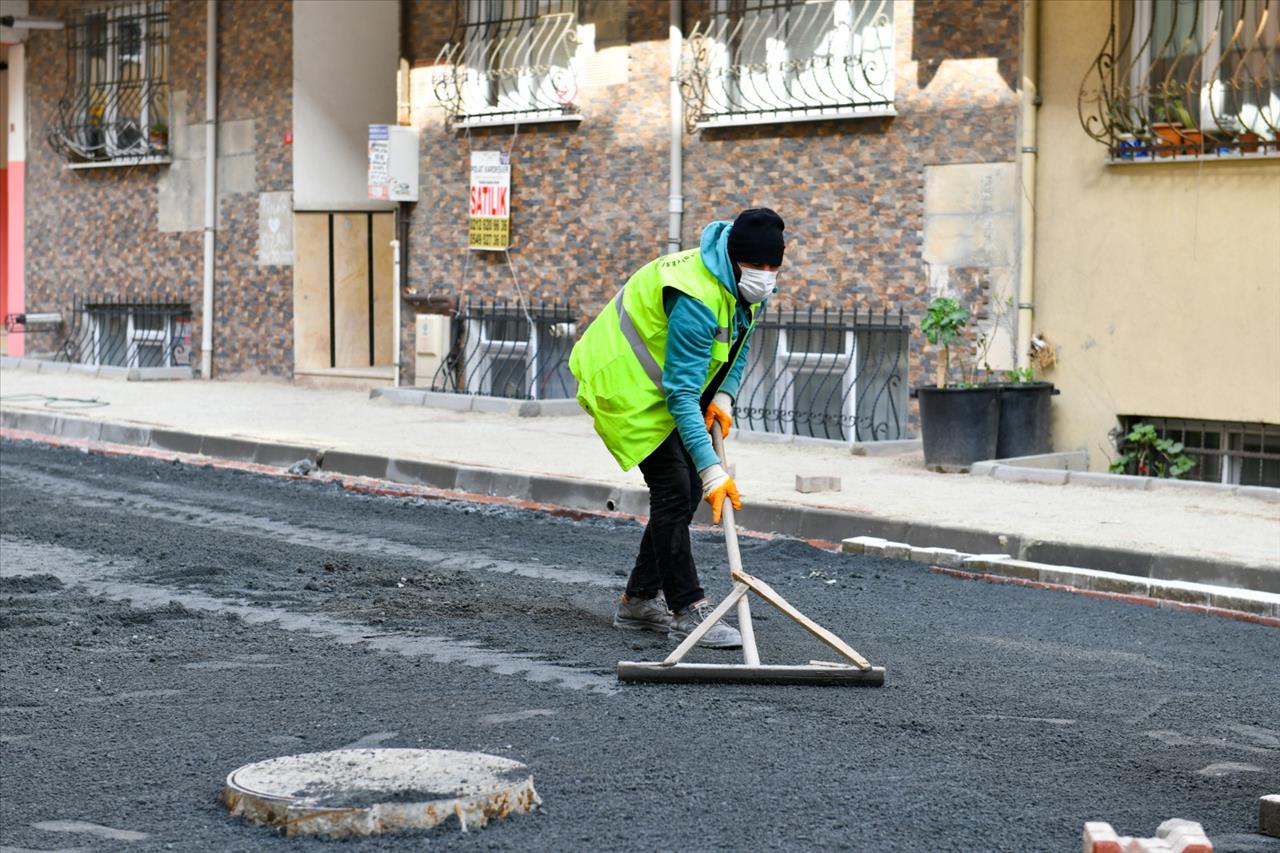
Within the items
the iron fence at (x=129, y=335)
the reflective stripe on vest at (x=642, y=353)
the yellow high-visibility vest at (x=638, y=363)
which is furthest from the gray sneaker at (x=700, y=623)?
the iron fence at (x=129, y=335)

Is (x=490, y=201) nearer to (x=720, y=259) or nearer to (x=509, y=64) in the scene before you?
(x=509, y=64)

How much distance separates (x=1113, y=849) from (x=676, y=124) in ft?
40.7

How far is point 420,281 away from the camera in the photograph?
18422mm

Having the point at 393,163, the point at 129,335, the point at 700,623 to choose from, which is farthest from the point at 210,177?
the point at 700,623

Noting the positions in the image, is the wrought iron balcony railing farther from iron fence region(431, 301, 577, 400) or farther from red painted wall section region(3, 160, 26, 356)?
red painted wall section region(3, 160, 26, 356)

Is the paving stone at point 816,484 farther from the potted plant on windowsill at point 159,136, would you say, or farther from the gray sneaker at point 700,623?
the potted plant on windowsill at point 159,136

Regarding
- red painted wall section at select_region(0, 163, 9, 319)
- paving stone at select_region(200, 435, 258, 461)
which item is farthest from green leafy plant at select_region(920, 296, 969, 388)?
red painted wall section at select_region(0, 163, 9, 319)

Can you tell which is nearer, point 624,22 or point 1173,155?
point 1173,155

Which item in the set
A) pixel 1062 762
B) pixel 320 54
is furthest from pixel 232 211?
pixel 1062 762

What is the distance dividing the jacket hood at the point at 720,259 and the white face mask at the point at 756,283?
3 centimetres

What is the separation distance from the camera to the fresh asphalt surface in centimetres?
453

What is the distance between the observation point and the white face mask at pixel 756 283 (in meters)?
6.41

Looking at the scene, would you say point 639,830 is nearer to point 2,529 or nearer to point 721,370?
point 721,370

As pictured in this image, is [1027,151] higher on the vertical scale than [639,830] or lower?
higher
